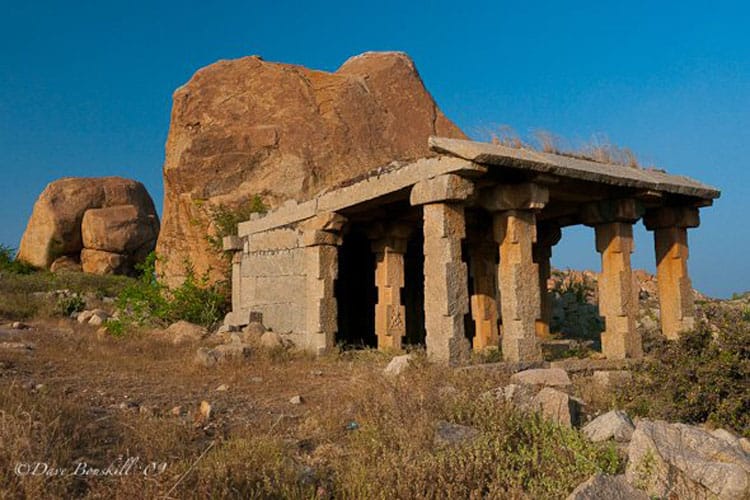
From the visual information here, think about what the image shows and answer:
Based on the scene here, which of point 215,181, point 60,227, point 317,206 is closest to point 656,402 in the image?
point 317,206

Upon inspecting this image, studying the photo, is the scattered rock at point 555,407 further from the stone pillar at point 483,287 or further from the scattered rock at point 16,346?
the scattered rock at point 16,346

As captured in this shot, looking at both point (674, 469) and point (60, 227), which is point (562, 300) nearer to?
point (674, 469)

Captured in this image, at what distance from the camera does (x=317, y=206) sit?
33.2 ft

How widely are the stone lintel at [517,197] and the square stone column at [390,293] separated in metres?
3.02

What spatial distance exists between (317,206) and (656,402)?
20.3ft

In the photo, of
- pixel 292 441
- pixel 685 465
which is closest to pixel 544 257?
pixel 292 441

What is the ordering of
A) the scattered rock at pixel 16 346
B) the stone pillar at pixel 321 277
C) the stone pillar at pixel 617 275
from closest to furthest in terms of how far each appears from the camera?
the stone pillar at pixel 617 275
the scattered rock at pixel 16 346
the stone pillar at pixel 321 277

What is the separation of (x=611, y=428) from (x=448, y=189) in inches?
149

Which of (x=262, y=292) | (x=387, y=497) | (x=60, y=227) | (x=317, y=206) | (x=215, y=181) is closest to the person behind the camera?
(x=387, y=497)

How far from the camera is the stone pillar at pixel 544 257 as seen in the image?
12.2 m

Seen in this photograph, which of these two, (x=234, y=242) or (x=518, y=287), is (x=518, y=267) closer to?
(x=518, y=287)

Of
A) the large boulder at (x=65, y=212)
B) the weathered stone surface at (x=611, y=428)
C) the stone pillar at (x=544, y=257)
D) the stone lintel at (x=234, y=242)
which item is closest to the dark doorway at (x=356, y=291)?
the stone lintel at (x=234, y=242)

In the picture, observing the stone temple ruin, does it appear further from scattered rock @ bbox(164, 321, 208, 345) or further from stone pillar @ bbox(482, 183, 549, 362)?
scattered rock @ bbox(164, 321, 208, 345)

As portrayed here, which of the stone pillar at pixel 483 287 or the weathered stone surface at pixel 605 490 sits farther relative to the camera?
the stone pillar at pixel 483 287
